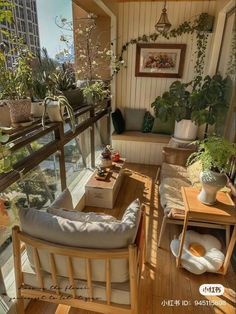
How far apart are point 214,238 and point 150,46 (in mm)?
3198

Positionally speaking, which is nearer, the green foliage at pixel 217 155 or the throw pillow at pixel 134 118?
the green foliage at pixel 217 155

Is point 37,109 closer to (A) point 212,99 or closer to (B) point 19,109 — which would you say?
(B) point 19,109

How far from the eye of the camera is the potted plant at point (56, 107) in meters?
1.70

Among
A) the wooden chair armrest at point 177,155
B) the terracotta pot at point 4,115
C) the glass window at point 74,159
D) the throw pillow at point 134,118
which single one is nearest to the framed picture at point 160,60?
the throw pillow at point 134,118

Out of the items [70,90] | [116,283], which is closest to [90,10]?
[70,90]

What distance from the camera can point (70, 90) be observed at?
238 cm

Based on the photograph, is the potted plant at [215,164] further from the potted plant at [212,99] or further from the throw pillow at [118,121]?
the throw pillow at [118,121]

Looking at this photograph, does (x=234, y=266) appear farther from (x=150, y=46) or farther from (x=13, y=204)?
(x=150, y=46)

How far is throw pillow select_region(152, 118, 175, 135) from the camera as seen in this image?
12.9 ft

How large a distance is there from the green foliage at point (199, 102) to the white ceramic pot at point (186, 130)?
0.08 metres

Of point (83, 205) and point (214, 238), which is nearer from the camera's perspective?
point (214, 238)

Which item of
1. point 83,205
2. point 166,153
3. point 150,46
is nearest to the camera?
point 83,205

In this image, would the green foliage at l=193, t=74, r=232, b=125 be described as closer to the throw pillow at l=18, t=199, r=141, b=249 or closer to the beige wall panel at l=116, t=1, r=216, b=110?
the beige wall panel at l=116, t=1, r=216, b=110

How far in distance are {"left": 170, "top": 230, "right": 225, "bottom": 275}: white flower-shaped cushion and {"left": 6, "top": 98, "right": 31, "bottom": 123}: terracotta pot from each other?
1641mm
